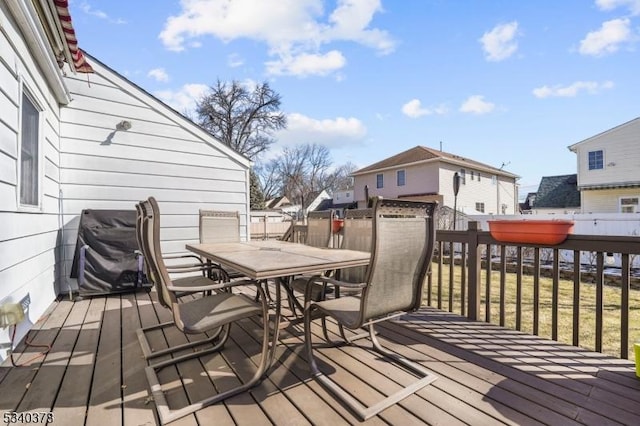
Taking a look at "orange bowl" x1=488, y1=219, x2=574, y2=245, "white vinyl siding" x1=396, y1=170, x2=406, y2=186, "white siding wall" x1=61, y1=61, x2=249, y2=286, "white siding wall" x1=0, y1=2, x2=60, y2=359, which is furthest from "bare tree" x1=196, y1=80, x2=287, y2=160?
"orange bowl" x1=488, y1=219, x2=574, y2=245

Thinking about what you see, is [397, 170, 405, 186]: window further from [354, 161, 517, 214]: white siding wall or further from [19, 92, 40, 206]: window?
[19, 92, 40, 206]: window

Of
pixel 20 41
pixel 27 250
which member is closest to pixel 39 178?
pixel 27 250

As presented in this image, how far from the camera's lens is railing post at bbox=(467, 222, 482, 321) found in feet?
9.77

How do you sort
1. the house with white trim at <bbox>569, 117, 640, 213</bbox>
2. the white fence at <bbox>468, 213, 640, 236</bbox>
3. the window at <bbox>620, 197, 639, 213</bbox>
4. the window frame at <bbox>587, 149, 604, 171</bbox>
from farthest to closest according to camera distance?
the window frame at <bbox>587, 149, 604, 171</bbox>, the window at <bbox>620, 197, 639, 213</bbox>, the house with white trim at <bbox>569, 117, 640, 213</bbox>, the white fence at <bbox>468, 213, 640, 236</bbox>

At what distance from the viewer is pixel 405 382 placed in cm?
189

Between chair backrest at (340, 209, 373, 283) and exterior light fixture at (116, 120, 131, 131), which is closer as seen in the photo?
chair backrest at (340, 209, 373, 283)

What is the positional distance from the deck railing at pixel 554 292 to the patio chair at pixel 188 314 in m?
1.84

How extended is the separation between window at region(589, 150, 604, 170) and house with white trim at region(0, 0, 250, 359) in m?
17.7

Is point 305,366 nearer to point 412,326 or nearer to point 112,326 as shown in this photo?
point 412,326

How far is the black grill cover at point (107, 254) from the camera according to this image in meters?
3.89

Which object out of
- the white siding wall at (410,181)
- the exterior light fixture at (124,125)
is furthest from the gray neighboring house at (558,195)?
the exterior light fixture at (124,125)

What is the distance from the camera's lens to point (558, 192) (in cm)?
1934

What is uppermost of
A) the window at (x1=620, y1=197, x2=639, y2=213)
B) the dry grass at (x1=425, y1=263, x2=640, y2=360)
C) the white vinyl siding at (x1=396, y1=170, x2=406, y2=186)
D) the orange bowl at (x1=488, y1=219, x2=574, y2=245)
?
the white vinyl siding at (x1=396, y1=170, x2=406, y2=186)

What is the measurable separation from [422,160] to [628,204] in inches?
379
